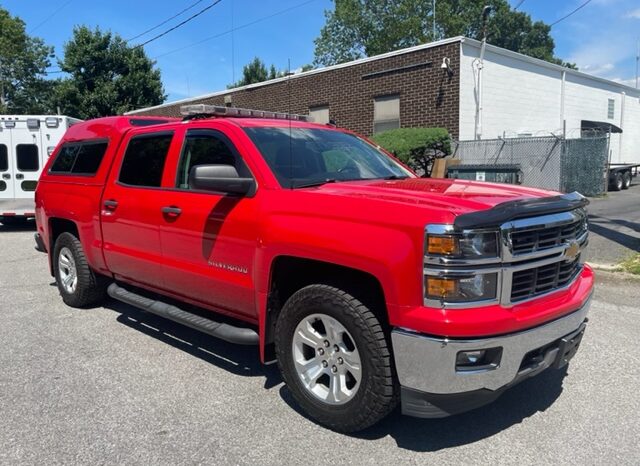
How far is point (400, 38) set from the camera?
1928 inches

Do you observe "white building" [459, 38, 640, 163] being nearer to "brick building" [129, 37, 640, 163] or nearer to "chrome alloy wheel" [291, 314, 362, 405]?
"brick building" [129, 37, 640, 163]

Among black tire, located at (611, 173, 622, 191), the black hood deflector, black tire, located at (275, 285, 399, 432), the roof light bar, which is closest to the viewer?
the black hood deflector

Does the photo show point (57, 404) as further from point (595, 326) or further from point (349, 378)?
point (595, 326)

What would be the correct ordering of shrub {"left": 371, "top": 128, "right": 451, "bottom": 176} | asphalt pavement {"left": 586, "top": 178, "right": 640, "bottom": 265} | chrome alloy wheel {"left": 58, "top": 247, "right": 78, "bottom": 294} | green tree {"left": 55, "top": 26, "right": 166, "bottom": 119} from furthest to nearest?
1. green tree {"left": 55, "top": 26, "right": 166, "bottom": 119}
2. shrub {"left": 371, "top": 128, "right": 451, "bottom": 176}
3. asphalt pavement {"left": 586, "top": 178, "right": 640, "bottom": 265}
4. chrome alloy wheel {"left": 58, "top": 247, "right": 78, "bottom": 294}

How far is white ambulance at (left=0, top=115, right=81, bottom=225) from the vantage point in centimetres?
1288

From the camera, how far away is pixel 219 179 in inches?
139

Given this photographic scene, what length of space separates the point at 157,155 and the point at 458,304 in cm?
307

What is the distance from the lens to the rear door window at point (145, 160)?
4.62 m

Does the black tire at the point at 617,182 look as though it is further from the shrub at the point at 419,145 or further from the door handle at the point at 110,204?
the door handle at the point at 110,204

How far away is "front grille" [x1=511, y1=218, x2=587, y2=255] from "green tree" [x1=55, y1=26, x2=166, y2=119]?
30283mm

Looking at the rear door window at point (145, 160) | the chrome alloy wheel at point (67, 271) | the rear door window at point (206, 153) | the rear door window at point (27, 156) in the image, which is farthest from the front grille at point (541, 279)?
the rear door window at point (27, 156)

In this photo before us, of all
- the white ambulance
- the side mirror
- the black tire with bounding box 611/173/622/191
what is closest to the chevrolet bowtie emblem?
the side mirror

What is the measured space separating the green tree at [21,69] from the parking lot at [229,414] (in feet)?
139

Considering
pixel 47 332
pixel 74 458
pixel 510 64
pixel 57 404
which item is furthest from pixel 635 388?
pixel 510 64
